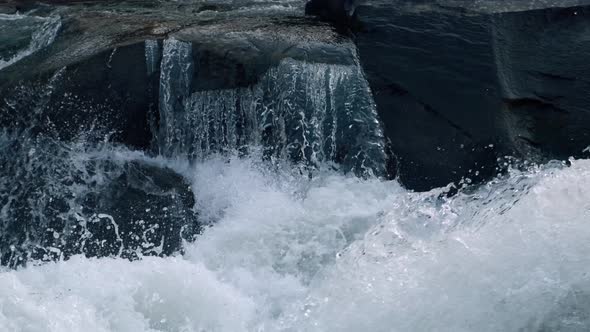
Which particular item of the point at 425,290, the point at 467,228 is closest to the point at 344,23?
the point at 467,228

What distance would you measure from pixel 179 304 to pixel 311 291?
803 mm

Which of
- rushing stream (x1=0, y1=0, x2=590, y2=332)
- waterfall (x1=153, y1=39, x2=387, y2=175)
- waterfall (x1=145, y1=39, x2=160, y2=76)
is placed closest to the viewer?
rushing stream (x1=0, y1=0, x2=590, y2=332)

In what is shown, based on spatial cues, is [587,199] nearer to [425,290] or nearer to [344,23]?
[425,290]

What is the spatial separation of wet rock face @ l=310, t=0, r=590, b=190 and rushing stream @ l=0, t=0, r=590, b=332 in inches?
1.6

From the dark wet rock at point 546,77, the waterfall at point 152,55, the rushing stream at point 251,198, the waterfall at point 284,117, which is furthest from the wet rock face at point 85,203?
the dark wet rock at point 546,77

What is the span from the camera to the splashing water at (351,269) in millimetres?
4676

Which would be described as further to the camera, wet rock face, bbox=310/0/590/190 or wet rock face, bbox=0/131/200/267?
wet rock face, bbox=310/0/590/190

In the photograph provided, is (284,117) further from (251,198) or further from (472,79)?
(472,79)

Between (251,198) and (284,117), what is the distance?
0.69 metres

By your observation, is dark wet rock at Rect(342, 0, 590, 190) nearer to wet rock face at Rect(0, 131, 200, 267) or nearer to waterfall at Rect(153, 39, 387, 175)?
waterfall at Rect(153, 39, 387, 175)

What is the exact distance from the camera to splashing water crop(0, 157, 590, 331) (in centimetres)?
468

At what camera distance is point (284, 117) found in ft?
20.7

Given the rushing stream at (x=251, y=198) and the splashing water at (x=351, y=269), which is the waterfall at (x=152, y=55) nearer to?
the rushing stream at (x=251, y=198)

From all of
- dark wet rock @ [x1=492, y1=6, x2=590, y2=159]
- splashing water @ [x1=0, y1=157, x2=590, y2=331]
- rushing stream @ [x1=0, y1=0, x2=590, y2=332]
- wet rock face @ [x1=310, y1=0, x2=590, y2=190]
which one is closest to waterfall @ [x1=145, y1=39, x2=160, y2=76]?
rushing stream @ [x1=0, y1=0, x2=590, y2=332]
